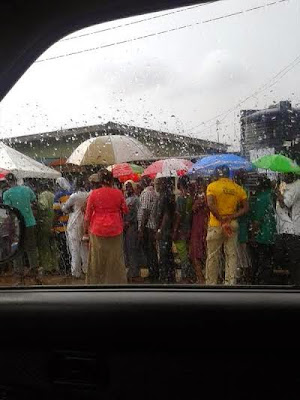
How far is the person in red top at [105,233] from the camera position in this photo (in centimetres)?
245

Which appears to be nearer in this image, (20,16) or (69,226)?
(20,16)

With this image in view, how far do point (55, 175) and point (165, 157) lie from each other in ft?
1.38

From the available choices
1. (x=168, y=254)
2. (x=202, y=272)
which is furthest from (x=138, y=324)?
(x=168, y=254)

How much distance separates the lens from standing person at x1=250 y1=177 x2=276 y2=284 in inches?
86.6

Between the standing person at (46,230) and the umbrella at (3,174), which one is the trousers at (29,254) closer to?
the standing person at (46,230)

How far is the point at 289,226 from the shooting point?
222cm

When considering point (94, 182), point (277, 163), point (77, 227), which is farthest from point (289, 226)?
point (77, 227)

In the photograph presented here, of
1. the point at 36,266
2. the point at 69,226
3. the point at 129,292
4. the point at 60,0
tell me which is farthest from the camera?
the point at 69,226

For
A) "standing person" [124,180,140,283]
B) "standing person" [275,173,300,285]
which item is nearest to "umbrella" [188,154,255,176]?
"standing person" [275,173,300,285]

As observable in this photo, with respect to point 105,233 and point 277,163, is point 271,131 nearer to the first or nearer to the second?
point 277,163

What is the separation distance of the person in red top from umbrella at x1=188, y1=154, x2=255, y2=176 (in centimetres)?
42

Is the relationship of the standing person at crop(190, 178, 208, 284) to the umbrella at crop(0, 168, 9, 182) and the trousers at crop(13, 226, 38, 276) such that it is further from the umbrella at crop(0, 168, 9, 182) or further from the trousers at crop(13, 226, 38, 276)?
the umbrella at crop(0, 168, 9, 182)

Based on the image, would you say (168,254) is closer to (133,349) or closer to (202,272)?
(202,272)

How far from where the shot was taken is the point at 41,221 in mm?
2459
